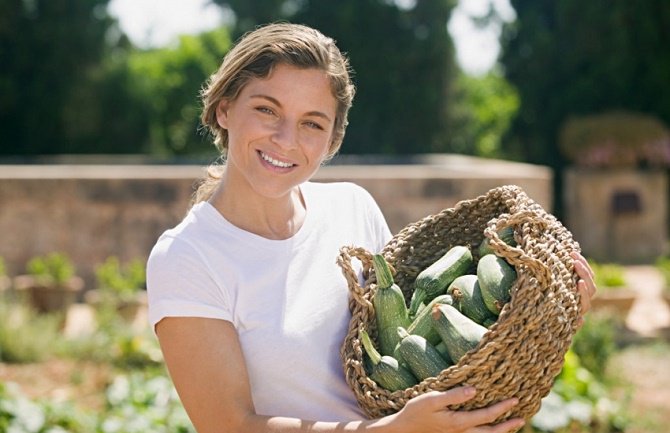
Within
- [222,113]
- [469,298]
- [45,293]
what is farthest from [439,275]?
[45,293]

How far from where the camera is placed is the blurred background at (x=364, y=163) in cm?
527

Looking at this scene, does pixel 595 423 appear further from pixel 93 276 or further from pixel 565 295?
pixel 93 276

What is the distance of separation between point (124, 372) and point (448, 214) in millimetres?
3401

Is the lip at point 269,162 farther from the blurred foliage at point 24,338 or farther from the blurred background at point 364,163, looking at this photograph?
the blurred foliage at point 24,338

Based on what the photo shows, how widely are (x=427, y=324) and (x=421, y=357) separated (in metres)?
0.10

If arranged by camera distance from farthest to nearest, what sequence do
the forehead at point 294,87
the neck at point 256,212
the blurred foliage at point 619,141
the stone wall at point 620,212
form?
the blurred foliage at point 619,141, the stone wall at point 620,212, the neck at point 256,212, the forehead at point 294,87

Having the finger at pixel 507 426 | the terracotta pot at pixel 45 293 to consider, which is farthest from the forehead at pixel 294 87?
the terracotta pot at pixel 45 293

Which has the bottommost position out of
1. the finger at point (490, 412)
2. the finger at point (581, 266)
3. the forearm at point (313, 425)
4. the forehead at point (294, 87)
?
the forearm at point (313, 425)

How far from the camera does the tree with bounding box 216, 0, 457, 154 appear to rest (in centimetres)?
1723

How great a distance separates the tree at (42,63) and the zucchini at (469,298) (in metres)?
14.9

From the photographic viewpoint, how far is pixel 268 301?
6.43 ft

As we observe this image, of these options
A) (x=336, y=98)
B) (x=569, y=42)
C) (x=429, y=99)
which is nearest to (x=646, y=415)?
(x=336, y=98)

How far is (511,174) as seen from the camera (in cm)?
784

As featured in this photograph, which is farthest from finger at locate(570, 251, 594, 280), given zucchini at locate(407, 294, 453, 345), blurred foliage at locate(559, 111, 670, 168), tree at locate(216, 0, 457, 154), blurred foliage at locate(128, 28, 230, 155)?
blurred foliage at locate(128, 28, 230, 155)
